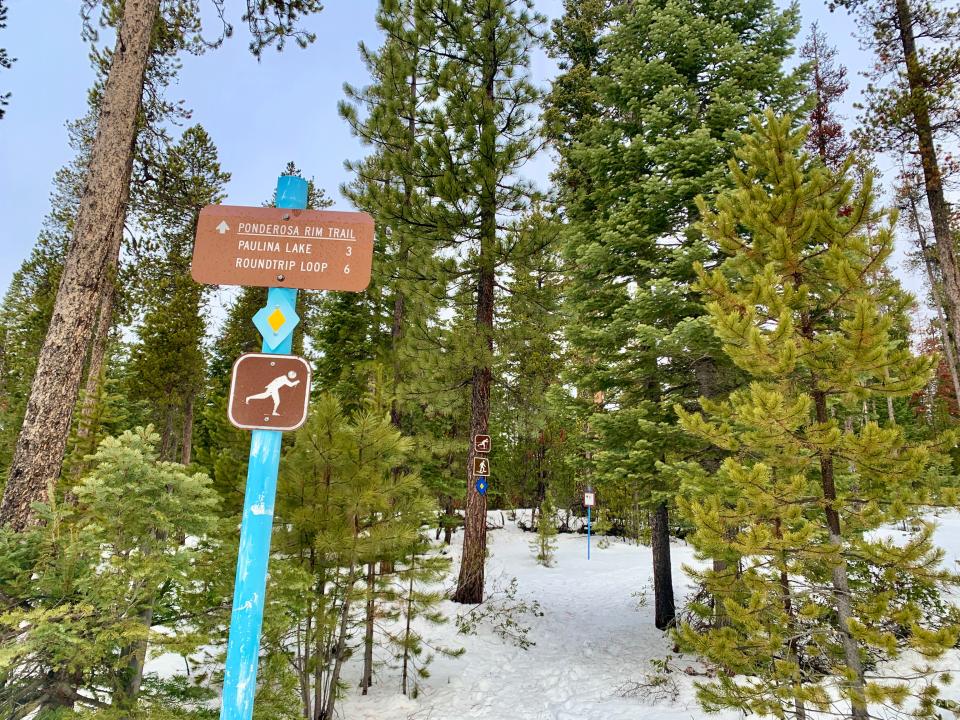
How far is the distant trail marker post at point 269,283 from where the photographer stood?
219cm

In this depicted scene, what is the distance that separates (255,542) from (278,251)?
1375mm

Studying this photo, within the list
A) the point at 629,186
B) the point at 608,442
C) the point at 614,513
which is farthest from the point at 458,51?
the point at 614,513

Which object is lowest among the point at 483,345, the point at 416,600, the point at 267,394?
the point at 416,600

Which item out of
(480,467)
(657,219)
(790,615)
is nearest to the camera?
(790,615)

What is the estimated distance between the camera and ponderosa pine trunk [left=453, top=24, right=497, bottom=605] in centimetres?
910

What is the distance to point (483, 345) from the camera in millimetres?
9273

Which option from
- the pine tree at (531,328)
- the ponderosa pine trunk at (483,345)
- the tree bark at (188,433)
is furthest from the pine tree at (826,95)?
the tree bark at (188,433)

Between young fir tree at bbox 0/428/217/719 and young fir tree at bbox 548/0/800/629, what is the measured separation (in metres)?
5.58

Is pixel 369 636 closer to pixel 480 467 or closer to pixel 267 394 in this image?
pixel 480 467

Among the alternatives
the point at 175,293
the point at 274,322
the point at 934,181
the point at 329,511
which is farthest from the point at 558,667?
the point at 175,293

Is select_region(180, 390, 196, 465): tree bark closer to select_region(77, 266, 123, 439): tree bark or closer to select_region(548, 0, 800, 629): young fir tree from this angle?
select_region(77, 266, 123, 439): tree bark

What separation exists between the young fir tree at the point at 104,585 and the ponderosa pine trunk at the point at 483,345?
6463 millimetres

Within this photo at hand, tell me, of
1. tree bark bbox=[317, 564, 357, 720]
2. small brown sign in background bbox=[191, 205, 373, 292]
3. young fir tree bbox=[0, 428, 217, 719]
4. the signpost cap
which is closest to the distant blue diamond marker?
small brown sign in background bbox=[191, 205, 373, 292]

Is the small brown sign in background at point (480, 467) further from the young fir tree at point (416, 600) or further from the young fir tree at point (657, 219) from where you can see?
the young fir tree at point (416, 600)
